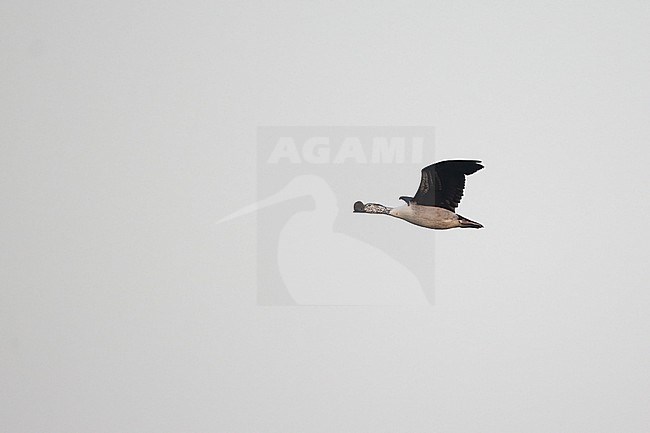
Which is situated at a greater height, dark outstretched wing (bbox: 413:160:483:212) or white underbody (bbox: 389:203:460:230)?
dark outstretched wing (bbox: 413:160:483:212)

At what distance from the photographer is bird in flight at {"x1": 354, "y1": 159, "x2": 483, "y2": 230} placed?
8.47 m

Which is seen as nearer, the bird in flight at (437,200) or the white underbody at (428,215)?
the bird in flight at (437,200)

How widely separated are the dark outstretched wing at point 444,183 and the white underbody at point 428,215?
51 mm

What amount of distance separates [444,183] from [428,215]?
0.38 metres

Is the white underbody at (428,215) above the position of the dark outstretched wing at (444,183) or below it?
below

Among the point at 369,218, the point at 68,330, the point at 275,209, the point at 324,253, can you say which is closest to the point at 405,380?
the point at 324,253

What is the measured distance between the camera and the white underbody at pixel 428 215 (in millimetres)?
8781

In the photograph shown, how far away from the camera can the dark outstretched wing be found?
841 centimetres

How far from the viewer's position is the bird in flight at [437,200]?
27.8 feet

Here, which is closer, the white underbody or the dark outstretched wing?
the dark outstretched wing

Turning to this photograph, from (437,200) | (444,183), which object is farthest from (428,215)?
(444,183)

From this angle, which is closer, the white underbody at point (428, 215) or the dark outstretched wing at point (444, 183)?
the dark outstretched wing at point (444, 183)

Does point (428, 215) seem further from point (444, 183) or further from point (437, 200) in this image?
point (444, 183)

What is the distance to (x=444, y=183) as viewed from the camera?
8633 millimetres
